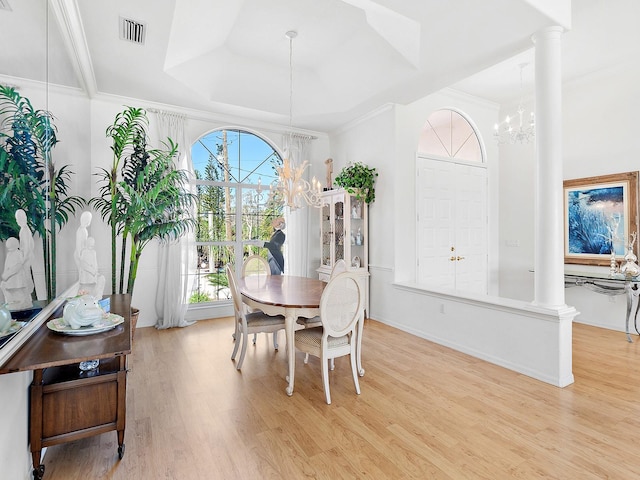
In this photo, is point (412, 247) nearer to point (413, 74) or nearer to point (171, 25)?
point (413, 74)

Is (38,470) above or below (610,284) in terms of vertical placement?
below

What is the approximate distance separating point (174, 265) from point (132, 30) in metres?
2.74

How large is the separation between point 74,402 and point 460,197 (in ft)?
17.0

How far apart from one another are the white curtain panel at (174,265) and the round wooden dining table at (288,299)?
1283 mm

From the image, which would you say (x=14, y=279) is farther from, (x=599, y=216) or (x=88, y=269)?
(x=599, y=216)

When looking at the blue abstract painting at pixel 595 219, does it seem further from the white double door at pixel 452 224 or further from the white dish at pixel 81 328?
the white dish at pixel 81 328

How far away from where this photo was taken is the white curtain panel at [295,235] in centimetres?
556

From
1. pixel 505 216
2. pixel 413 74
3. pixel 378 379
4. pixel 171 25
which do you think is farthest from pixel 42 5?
pixel 505 216

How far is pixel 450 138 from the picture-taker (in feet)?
17.3

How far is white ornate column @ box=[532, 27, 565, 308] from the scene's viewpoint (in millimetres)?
2967

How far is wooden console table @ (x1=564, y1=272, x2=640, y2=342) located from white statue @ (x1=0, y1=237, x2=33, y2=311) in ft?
17.8

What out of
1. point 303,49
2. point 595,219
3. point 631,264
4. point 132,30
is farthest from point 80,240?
point 595,219

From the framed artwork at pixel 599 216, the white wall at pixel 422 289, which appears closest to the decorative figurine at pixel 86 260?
the white wall at pixel 422 289

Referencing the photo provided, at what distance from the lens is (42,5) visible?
190cm
